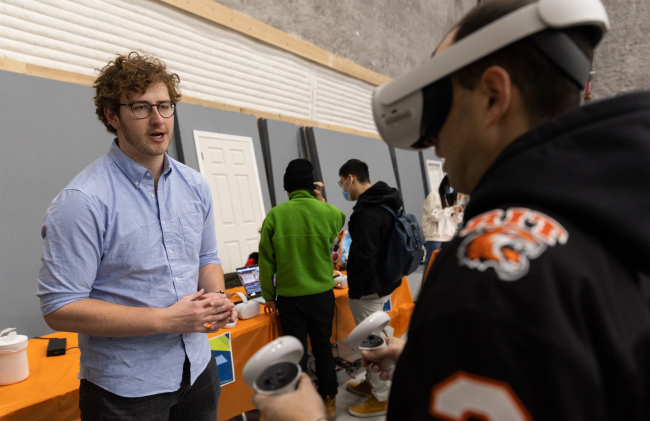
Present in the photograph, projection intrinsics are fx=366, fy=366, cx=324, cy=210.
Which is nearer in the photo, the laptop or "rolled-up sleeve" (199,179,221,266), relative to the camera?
"rolled-up sleeve" (199,179,221,266)

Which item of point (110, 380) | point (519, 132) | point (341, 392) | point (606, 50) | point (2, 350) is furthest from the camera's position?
point (606, 50)

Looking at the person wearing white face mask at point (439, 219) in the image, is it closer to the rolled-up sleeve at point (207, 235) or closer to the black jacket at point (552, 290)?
the rolled-up sleeve at point (207, 235)

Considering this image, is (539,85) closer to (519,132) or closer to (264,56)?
(519,132)

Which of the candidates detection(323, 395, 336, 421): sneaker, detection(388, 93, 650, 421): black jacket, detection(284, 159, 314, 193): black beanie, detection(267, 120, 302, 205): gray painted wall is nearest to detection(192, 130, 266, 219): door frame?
detection(267, 120, 302, 205): gray painted wall

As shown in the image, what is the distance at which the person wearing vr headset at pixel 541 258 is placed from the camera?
37 cm

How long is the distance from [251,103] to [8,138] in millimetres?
3179

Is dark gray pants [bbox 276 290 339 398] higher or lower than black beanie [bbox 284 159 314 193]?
lower

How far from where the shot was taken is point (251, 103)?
5.64 metres

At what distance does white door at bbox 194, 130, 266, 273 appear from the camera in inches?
183

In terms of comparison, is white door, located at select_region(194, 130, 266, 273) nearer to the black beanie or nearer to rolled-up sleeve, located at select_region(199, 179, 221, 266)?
the black beanie

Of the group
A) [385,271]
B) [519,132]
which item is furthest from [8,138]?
[519,132]

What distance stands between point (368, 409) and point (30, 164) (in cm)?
354

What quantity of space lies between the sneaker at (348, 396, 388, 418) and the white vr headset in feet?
9.56

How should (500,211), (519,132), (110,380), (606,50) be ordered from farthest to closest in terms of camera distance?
(606,50)
(110,380)
(519,132)
(500,211)
